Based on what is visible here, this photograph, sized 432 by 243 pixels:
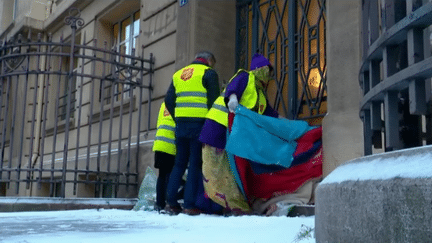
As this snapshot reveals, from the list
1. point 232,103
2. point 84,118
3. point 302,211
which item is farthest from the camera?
point 84,118

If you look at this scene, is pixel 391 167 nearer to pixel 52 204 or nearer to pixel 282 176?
pixel 282 176

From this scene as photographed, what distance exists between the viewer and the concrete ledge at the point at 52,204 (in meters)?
6.27

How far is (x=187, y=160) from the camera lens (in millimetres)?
5340

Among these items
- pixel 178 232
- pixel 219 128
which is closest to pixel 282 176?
pixel 219 128

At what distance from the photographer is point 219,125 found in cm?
496

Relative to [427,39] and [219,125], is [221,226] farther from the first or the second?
[427,39]

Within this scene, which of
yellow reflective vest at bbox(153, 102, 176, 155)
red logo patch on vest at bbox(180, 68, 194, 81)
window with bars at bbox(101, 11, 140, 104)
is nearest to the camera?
red logo patch on vest at bbox(180, 68, 194, 81)

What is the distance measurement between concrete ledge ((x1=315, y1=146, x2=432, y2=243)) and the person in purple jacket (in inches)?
112

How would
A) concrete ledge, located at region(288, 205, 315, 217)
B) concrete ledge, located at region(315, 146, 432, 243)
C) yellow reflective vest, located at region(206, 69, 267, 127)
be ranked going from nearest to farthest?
concrete ledge, located at region(315, 146, 432, 243)
concrete ledge, located at region(288, 205, 315, 217)
yellow reflective vest, located at region(206, 69, 267, 127)

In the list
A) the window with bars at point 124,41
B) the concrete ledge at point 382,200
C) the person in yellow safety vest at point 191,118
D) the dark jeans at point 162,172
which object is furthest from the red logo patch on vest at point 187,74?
the window with bars at point 124,41

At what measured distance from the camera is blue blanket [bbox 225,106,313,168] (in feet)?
15.5

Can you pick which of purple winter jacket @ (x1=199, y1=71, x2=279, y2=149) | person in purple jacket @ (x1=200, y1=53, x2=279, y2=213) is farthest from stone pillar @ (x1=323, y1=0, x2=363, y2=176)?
purple winter jacket @ (x1=199, y1=71, x2=279, y2=149)

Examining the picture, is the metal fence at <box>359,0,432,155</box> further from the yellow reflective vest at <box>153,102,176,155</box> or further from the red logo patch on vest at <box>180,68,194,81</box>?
the yellow reflective vest at <box>153,102,176,155</box>

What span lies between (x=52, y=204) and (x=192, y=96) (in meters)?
2.50
